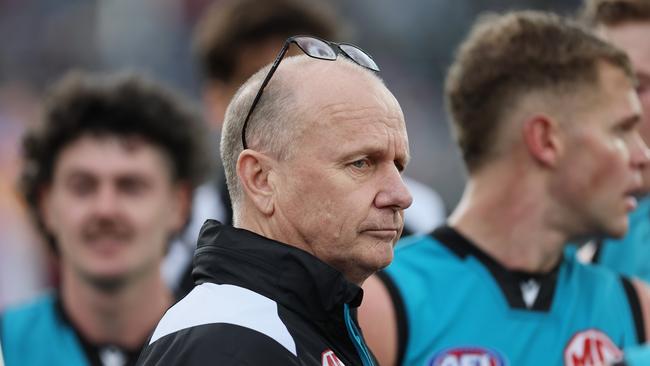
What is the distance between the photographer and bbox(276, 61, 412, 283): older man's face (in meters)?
2.80

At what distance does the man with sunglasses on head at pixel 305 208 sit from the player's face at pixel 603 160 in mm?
1434

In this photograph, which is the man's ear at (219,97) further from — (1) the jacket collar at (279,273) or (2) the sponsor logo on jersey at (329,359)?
(2) the sponsor logo on jersey at (329,359)

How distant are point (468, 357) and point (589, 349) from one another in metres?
0.44

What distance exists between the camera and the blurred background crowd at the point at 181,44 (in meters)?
15.1

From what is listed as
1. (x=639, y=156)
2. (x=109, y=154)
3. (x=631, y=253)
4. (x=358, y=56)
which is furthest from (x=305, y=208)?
(x=109, y=154)

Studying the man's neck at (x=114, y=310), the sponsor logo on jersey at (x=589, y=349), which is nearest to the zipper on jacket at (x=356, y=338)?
the sponsor logo on jersey at (x=589, y=349)

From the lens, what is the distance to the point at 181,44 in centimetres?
1559

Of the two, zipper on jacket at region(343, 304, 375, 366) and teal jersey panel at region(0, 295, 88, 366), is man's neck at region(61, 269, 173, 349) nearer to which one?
teal jersey panel at region(0, 295, 88, 366)

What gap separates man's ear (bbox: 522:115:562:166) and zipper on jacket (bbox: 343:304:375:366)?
64.8 inches

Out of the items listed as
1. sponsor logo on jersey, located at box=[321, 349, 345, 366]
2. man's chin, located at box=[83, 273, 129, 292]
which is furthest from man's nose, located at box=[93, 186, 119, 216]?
sponsor logo on jersey, located at box=[321, 349, 345, 366]

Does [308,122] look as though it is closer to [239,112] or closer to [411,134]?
[239,112]

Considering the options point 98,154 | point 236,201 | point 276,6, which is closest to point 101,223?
point 98,154

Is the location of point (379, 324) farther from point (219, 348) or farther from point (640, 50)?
point (640, 50)

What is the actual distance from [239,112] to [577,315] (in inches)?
69.1
